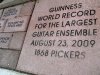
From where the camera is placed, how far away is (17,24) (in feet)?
14.7

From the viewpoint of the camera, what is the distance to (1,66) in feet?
14.1

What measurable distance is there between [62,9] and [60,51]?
71 centimetres

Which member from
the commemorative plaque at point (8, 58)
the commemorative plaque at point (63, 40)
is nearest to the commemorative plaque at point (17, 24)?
the commemorative plaque at point (63, 40)

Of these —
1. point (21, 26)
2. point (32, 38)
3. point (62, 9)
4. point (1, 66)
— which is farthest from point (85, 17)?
point (1, 66)

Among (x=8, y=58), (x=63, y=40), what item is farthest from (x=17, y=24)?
(x=63, y=40)

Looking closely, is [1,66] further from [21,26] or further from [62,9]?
[62,9]

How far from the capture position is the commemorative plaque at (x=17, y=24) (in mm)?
4296

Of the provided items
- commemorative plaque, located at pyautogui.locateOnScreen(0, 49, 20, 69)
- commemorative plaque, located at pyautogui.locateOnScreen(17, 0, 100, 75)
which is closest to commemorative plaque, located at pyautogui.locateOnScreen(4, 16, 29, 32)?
commemorative plaque, located at pyautogui.locateOnScreen(17, 0, 100, 75)

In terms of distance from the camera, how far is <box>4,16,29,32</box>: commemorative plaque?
4296 millimetres

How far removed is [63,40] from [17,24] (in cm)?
134

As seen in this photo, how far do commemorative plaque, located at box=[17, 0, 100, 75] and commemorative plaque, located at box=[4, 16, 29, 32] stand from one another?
0.64 feet

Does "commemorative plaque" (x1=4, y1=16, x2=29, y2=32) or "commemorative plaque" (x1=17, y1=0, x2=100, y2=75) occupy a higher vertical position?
"commemorative plaque" (x1=4, y1=16, x2=29, y2=32)

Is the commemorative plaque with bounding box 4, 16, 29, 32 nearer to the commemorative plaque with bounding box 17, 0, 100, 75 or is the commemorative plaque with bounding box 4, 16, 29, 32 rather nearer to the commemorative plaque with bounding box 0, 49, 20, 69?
the commemorative plaque with bounding box 17, 0, 100, 75

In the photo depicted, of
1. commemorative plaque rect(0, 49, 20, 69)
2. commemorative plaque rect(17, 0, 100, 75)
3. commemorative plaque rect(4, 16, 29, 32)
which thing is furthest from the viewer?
commemorative plaque rect(4, 16, 29, 32)
